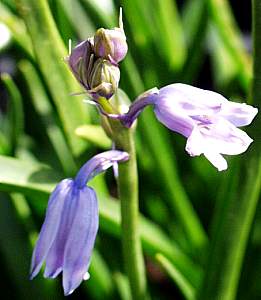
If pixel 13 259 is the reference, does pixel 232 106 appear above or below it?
above

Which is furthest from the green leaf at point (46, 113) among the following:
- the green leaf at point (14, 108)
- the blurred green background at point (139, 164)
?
the green leaf at point (14, 108)

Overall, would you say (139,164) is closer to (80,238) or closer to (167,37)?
(167,37)

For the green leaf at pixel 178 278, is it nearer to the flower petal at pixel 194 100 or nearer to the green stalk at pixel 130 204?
the green stalk at pixel 130 204

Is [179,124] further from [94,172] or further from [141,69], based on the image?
[141,69]

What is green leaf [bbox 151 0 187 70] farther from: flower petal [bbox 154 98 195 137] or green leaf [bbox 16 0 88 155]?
flower petal [bbox 154 98 195 137]

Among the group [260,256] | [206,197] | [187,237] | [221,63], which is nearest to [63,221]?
[260,256]

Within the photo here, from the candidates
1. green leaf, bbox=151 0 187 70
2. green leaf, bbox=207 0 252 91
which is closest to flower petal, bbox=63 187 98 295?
green leaf, bbox=207 0 252 91
